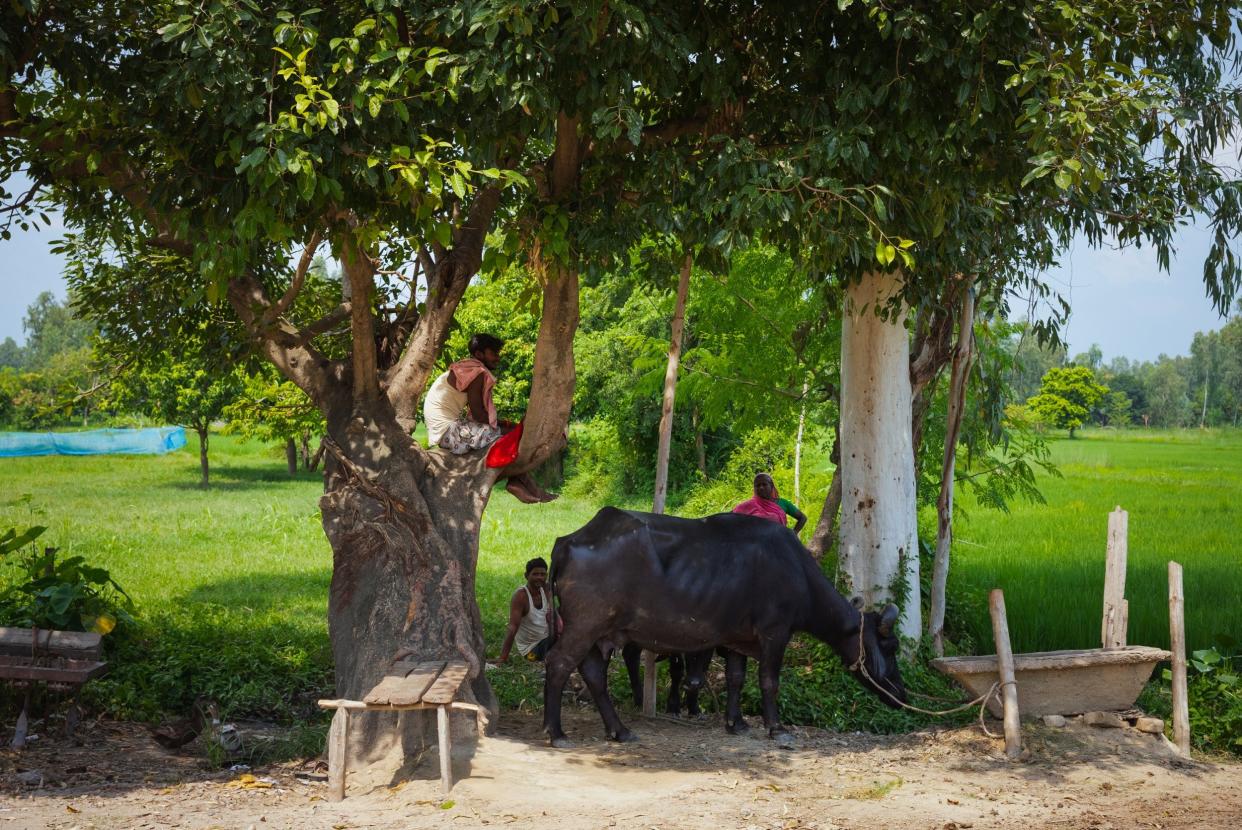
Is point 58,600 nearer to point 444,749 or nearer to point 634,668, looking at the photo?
point 444,749

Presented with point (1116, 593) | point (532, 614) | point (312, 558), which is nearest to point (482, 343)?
point (532, 614)

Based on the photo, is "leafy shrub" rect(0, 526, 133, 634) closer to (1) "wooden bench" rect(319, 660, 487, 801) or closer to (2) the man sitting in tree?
(2) the man sitting in tree

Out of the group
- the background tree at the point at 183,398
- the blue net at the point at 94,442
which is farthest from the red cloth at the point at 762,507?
the blue net at the point at 94,442

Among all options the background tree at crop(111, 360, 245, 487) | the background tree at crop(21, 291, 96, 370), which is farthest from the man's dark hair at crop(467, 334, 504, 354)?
the background tree at crop(21, 291, 96, 370)

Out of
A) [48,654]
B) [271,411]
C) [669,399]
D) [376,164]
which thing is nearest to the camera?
[376,164]

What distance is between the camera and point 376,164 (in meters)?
6.49

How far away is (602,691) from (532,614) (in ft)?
3.43

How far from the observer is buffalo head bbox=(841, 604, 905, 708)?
28.6 ft

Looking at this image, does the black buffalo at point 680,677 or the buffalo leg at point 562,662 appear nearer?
the buffalo leg at point 562,662

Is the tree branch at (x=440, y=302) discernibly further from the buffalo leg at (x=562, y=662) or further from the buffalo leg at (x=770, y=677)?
the buffalo leg at (x=770, y=677)

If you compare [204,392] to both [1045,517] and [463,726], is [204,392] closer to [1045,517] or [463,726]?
[1045,517]

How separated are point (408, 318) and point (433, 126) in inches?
90.1

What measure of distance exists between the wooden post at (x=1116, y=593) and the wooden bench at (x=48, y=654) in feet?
23.8

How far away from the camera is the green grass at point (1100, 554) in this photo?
36.6 feet
